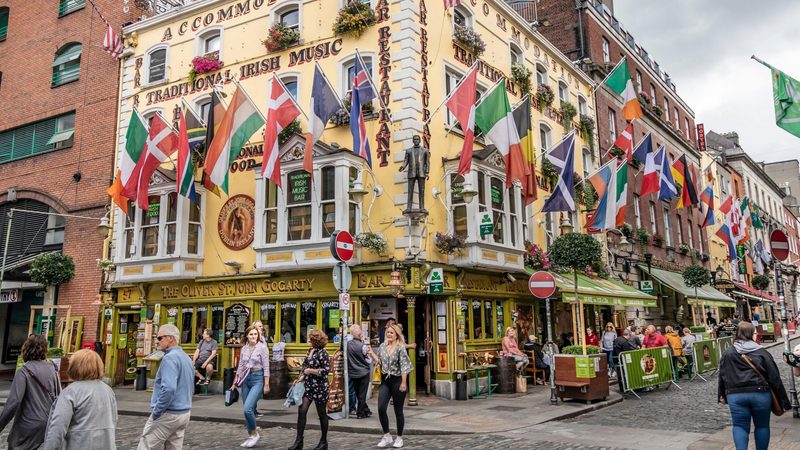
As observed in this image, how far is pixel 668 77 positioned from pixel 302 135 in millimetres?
28716

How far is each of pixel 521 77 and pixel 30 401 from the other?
688 inches

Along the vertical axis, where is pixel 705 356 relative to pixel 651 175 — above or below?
below

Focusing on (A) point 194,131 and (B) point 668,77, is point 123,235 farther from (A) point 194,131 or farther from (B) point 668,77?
(B) point 668,77

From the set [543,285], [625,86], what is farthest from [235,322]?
[625,86]

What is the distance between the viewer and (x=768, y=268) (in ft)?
166

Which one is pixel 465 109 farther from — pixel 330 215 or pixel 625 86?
pixel 625 86

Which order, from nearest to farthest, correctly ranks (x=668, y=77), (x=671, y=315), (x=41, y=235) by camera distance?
(x=41, y=235) < (x=671, y=315) < (x=668, y=77)

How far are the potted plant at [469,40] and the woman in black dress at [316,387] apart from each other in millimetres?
11402

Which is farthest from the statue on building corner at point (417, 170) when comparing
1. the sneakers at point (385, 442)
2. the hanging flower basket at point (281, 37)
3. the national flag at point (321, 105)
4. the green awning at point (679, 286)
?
the green awning at point (679, 286)

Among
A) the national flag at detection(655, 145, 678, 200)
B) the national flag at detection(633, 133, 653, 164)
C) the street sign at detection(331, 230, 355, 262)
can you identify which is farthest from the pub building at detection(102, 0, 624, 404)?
the national flag at detection(633, 133, 653, 164)

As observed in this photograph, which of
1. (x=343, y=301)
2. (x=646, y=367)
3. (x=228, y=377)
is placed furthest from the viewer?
(x=228, y=377)

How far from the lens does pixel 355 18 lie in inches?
647

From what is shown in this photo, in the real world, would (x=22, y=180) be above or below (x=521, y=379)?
above

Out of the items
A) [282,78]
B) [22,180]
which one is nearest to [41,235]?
[22,180]
